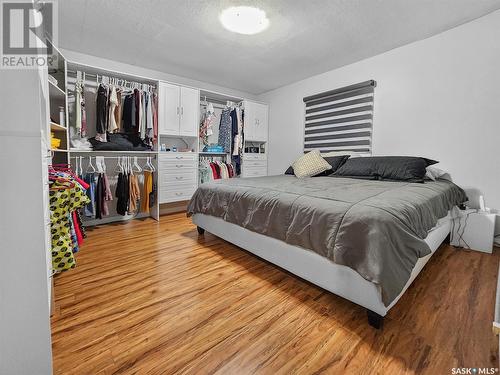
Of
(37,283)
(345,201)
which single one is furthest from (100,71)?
(345,201)

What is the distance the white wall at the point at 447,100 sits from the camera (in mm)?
2471

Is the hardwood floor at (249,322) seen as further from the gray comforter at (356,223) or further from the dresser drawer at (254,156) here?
the dresser drawer at (254,156)

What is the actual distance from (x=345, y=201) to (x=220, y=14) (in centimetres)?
225

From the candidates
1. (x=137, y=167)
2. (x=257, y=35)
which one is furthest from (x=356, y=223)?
(x=137, y=167)

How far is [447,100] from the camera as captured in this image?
274cm

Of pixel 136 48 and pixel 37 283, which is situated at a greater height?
pixel 136 48

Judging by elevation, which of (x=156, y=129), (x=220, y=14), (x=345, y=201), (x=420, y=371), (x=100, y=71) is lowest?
(x=420, y=371)

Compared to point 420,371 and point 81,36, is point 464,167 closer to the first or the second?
point 420,371

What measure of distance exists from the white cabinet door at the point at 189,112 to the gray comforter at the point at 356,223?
82.0 inches

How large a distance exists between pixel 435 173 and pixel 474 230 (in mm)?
703

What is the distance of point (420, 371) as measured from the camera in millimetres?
1017

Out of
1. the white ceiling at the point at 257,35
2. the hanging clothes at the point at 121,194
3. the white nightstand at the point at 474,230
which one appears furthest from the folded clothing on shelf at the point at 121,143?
the white nightstand at the point at 474,230

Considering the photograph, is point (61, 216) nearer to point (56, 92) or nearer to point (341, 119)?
point (56, 92)

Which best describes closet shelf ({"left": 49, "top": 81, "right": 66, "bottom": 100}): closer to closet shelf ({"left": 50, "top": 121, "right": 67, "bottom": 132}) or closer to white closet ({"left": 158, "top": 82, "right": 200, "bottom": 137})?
closet shelf ({"left": 50, "top": 121, "right": 67, "bottom": 132})
